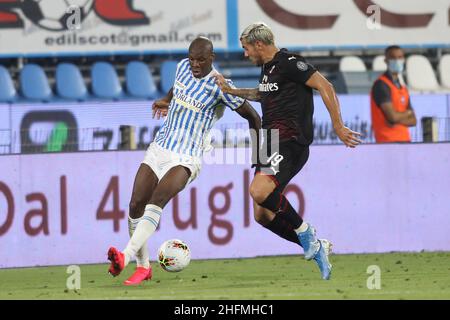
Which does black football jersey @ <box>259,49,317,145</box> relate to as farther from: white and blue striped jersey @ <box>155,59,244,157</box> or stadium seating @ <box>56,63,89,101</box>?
stadium seating @ <box>56,63,89,101</box>

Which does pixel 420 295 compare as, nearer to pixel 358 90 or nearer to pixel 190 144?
pixel 190 144

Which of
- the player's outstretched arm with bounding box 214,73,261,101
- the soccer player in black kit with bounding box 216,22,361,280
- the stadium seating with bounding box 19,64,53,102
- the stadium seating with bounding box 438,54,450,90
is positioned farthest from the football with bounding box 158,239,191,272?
the stadium seating with bounding box 438,54,450,90

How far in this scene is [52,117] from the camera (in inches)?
774

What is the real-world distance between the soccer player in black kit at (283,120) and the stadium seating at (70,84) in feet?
32.0

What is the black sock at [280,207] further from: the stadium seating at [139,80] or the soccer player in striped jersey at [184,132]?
the stadium seating at [139,80]

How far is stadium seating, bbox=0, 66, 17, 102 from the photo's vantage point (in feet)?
68.0

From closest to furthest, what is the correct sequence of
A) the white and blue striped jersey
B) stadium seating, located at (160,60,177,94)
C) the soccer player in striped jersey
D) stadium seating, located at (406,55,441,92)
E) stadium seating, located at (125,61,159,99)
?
the soccer player in striped jersey
the white and blue striped jersey
stadium seating, located at (160,60,177,94)
stadium seating, located at (125,61,159,99)
stadium seating, located at (406,55,441,92)

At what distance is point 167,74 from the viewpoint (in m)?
21.6

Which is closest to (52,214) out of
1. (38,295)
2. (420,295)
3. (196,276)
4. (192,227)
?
(192,227)

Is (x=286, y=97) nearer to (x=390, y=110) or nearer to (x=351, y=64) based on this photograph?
(x=390, y=110)

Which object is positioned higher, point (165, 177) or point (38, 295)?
point (165, 177)

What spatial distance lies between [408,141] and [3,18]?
800 cm

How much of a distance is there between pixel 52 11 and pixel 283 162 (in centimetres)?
1039

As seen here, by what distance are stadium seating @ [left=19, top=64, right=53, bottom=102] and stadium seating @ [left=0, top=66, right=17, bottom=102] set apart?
257 mm
